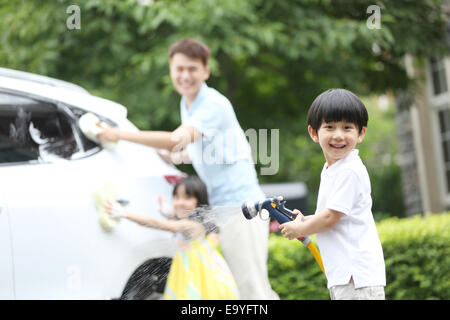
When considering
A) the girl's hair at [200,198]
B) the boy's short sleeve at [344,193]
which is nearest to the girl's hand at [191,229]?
the girl's hair at [200,198]

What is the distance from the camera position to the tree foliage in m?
5.77

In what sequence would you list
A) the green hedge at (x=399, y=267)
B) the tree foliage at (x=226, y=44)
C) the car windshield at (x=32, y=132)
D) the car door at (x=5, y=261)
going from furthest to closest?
the tree foliage at (x=226, y=44)
the green hedge at (x=399, y=267)
the car windshield at (x=32, y=132)
the car door at (x=5, y=261)

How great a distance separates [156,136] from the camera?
3135 mm

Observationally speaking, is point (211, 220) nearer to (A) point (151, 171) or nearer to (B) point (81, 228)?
(A) point (151, 171)

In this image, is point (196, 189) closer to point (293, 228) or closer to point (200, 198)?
point (200, 198)

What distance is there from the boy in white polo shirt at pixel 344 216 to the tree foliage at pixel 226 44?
3.45 metres

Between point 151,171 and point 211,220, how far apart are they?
1.35 feet

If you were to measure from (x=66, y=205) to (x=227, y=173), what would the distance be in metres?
0.80

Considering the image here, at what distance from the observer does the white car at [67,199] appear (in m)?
2.85

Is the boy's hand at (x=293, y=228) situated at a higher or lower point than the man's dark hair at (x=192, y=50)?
lower

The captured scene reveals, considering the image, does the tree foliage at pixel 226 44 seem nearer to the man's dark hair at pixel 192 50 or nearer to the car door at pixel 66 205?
the man's dark hair at pixel 192 50

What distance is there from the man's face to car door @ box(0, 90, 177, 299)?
428mm

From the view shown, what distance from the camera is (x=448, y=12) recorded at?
6.86 meters
